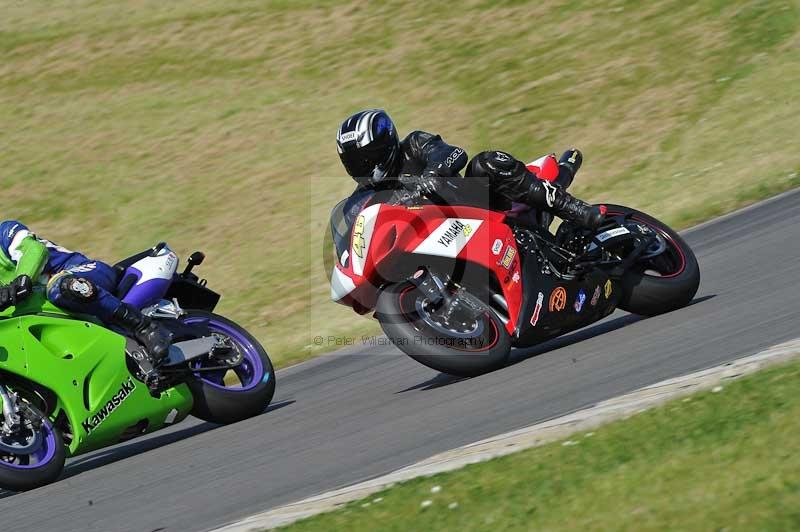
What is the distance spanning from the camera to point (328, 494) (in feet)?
18.7

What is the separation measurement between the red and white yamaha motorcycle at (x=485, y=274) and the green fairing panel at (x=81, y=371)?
1.49 m

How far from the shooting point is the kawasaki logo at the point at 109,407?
7.46m

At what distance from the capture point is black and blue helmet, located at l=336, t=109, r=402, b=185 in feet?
24.6

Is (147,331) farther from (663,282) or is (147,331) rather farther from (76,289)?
(663,282)

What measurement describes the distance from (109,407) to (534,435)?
121 inches

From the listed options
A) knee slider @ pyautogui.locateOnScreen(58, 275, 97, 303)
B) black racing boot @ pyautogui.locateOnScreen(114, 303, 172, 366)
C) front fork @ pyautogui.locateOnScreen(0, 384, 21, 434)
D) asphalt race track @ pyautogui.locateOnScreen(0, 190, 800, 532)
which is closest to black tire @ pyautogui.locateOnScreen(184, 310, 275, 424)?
asphalt race track @ pyautogui.locateOnScreen(0, 190, 800, 532)

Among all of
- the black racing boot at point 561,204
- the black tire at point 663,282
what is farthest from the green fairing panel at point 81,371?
the black tire at point 663,282

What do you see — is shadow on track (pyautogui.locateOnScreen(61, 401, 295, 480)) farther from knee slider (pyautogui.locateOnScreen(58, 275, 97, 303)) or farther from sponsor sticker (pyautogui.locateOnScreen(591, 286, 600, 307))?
sponsor sticker (pyautogui.locateOnScreen(591, 286, 600, 307))

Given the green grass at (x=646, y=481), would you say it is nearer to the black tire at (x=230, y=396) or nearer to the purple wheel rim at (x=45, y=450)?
the purple wheel rim at (x=45, y=450)

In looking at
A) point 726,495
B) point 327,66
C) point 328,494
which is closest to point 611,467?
point 726,495

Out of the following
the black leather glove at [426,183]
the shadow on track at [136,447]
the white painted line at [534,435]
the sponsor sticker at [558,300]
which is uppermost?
the black leather glove at [426,183]

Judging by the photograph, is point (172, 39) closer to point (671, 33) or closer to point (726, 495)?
point (671, 33)

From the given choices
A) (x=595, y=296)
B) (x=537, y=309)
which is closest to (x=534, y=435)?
(x=537, y=309)

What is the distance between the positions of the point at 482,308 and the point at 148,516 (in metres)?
2.44
